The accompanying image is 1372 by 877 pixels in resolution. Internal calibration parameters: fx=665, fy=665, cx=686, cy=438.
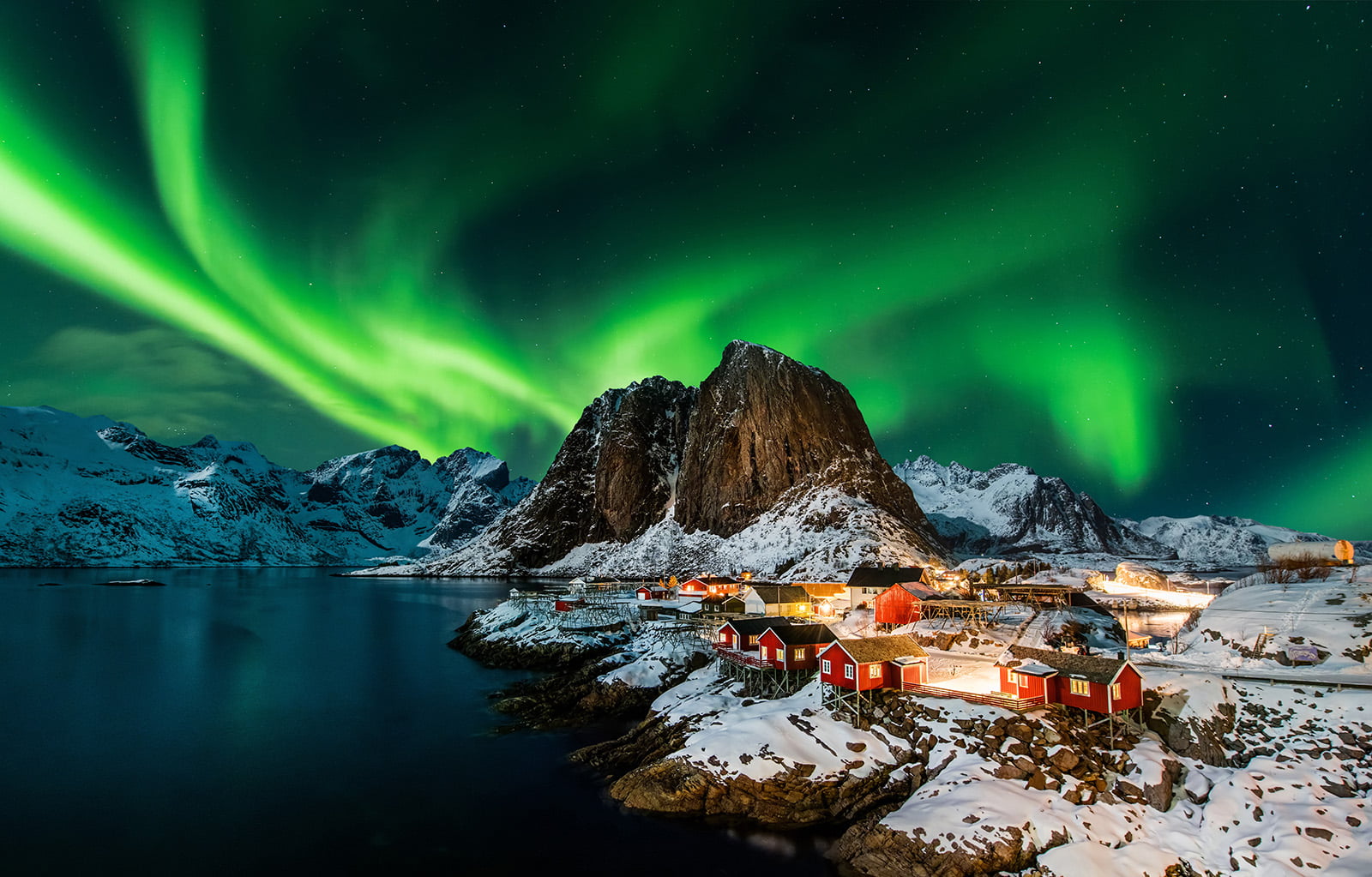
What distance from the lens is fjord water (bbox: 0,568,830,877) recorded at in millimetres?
29219

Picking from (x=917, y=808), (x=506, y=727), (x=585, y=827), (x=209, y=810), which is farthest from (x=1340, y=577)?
(x=209, y=810)

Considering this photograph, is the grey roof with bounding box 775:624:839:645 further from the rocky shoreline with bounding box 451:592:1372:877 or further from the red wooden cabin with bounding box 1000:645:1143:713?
the red wooden cabin with bounding box 1000:645:1143:713

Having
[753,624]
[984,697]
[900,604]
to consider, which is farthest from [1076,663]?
[900,604]

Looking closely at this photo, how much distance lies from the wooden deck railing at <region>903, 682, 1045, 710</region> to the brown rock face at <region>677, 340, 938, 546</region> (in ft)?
397

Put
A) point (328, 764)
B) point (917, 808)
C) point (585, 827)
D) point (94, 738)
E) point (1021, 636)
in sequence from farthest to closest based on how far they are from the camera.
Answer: point (1021, 636) < point (94, 738) < point (328, 764) < point (585, 827) < point (917, 808)

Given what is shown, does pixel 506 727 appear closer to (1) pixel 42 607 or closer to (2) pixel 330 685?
(2) pixel 330 685

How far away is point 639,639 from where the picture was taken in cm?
6944

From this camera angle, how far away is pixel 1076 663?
1394 inches

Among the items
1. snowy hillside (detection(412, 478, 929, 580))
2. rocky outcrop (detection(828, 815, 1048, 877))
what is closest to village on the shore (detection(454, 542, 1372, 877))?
rocky outcrop (detection(828, 815, 1048, 877))

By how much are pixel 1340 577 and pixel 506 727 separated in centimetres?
6531

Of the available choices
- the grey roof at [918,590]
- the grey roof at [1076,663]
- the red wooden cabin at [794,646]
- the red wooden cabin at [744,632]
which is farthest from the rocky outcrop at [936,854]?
the grey roof at [918,590]

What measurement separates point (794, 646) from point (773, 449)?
433ft

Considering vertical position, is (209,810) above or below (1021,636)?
below

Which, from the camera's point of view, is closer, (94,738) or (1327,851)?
(1327,851)
